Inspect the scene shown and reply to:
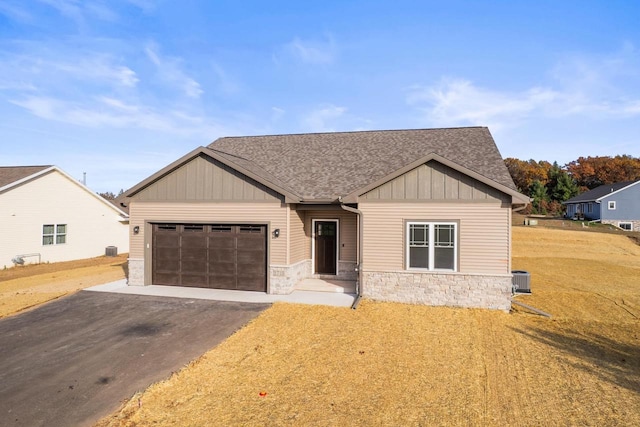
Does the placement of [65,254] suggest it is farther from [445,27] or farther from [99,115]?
[445,27]

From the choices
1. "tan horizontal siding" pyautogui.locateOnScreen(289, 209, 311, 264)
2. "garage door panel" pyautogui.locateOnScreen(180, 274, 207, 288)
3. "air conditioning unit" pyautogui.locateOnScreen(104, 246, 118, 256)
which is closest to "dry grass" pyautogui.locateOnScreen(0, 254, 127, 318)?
"air conditioning unit" pyautogui.locateOnScreen(104, 246, 118, 256)

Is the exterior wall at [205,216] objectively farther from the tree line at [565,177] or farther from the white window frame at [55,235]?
the tree line at [565,177]

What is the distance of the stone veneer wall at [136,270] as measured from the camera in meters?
13.2

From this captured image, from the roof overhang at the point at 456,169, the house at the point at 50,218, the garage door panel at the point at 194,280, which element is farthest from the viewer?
the house at the point at 50,218

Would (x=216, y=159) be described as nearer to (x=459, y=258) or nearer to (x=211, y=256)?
(x=211, y=256)

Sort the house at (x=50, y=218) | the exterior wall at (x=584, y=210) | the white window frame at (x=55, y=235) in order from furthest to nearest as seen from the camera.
Result: the exterior wall at (x=584, y=210)
the white window frame at (x=55, y=235)
the house at (x=50, y=218)

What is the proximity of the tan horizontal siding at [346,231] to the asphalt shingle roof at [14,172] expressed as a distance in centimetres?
1762

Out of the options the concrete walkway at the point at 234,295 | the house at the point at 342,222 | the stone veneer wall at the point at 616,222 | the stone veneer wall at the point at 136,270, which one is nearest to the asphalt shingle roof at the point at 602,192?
the stone veneer wall at the point at 616,222

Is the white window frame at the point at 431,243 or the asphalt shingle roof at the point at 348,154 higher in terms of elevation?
the asphalt shingle roof at the point at 348,154

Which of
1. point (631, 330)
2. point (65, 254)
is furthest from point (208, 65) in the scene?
point (631, 330)

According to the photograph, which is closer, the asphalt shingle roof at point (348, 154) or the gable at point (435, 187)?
the gable at point (435, 187)

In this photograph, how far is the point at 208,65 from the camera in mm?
18422

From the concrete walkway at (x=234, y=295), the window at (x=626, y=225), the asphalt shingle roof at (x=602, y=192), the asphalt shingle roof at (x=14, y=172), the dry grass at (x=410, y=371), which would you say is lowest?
the dry grass at (x=410, y=371)

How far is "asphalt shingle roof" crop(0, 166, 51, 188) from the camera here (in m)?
19.5
